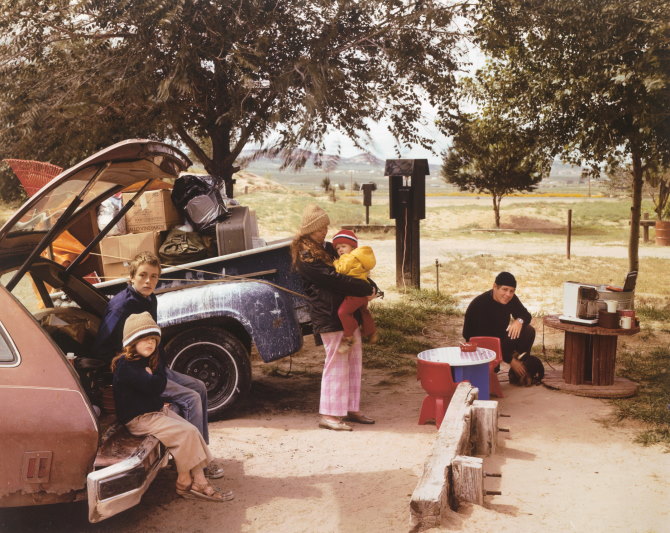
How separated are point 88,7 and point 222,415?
601 cm

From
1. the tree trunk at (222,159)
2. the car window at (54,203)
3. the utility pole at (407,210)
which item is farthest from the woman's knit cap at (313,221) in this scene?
the utility pole at (407,210)

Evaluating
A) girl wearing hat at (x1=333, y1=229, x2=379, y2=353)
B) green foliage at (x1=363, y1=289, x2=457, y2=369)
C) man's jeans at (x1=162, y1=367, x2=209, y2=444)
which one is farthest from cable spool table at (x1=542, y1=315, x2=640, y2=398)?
man's jeans at (x1=162, y1=367, x2=209, y2=444)

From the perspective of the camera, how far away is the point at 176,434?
14.7ft

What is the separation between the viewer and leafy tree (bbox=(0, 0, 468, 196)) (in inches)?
379

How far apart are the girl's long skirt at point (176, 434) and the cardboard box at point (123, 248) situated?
2.75 metres

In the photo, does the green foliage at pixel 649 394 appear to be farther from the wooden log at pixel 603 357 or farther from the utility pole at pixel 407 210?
the utility pole at pixel 407 210

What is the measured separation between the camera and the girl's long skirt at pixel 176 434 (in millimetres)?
4461

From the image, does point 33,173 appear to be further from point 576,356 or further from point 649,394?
point 649,394

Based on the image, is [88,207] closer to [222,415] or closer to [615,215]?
[222,415]

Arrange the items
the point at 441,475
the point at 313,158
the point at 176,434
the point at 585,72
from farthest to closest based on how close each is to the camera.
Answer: the point at 313,158 < the point at 585,72 < the point at 176,434 < the point at 441,475

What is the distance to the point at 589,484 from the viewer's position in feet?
16.2

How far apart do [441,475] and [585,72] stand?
24.0 feet

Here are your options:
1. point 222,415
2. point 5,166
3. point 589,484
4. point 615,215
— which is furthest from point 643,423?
point 615,215

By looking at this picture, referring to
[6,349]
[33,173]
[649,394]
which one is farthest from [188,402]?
[649,394]
